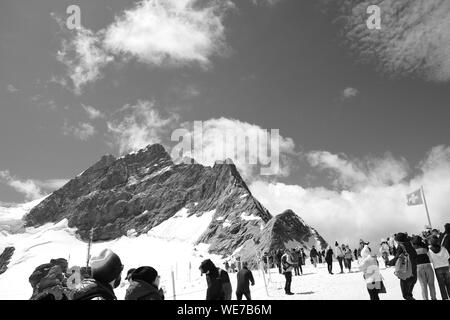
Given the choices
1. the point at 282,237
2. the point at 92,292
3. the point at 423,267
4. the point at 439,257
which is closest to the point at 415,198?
the point at 439,257

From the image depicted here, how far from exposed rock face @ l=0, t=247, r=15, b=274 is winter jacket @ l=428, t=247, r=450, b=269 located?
477ft

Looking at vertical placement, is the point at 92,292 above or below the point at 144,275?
below

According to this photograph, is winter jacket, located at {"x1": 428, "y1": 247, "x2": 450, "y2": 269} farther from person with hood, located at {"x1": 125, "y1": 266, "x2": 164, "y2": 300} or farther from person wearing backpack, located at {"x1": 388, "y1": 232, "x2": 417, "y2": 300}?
person with hood, located at {"x1": 125, "y1": 266, "x2": 164, "y2": 300}

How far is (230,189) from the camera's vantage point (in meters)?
128

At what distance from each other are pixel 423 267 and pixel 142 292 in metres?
7.96

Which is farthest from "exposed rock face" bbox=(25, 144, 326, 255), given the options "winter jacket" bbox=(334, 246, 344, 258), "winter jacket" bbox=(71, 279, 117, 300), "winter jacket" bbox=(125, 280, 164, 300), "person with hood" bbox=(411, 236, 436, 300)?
"winter jacket" bbox=(71, 279, 117, 300)

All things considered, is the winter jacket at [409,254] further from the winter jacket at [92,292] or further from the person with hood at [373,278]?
the winter jacket at [92,292]

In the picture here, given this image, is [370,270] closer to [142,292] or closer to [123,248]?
[142,292]

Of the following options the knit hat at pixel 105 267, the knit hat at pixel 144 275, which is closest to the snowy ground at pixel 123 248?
the knit hat at pixel 144 275

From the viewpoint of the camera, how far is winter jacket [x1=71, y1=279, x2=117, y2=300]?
2990 millimetres

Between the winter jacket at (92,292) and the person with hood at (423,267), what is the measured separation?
8.55 m

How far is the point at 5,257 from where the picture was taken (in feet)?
461

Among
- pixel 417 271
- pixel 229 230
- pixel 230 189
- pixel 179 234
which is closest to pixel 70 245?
pixel 179 234
